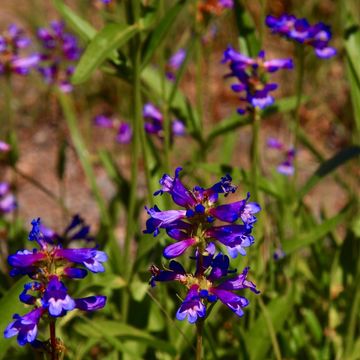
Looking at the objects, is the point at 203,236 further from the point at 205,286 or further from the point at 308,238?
the point at 308,238

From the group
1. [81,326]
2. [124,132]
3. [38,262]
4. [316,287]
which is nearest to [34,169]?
[124,132]

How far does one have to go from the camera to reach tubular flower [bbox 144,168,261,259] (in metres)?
1.44

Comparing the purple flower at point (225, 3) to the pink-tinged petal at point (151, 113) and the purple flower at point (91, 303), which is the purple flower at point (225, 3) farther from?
the purple flower at point (91, 303)

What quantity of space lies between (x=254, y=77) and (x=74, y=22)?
699mm

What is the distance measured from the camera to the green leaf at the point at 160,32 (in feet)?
7.62

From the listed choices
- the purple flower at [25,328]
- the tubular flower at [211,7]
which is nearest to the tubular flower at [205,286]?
the purple flower at [25,328]

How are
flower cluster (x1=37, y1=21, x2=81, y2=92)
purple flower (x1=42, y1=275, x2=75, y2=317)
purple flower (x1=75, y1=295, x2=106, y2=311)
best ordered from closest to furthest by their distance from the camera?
1. purple flower (x1=42, y1=275, x2=75, y2=317)
2. purple flower (x1=75, y1=295, x2=106, y2=311)
3. flower cluster (x1=37, y1=21, x2=81, y2=92)

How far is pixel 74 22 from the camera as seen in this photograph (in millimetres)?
2502

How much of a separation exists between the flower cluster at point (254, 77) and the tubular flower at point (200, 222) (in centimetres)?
75

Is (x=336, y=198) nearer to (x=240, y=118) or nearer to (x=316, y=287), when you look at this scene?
(x=316, y=287)

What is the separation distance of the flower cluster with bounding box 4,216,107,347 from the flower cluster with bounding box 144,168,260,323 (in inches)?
5.9

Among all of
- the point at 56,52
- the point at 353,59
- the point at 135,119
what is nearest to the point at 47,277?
the point at 135,119

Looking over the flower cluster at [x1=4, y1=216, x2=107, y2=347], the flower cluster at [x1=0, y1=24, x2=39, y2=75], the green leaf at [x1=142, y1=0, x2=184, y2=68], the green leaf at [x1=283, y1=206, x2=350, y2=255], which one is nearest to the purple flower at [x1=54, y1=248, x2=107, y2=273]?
the flower cluster at [x1=4, y1=216, x2=107, y2=347]

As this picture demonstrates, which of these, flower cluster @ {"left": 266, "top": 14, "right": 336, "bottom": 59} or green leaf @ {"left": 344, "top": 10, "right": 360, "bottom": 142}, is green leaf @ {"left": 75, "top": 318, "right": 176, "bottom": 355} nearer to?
green leaf @ {"left": 344, "top": 10, "right": 360, "bottom": 142}
